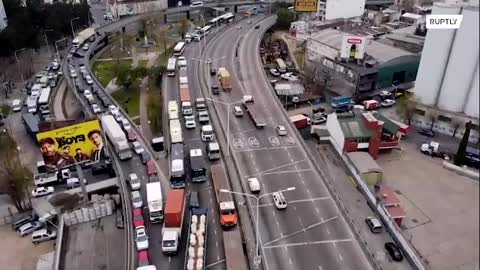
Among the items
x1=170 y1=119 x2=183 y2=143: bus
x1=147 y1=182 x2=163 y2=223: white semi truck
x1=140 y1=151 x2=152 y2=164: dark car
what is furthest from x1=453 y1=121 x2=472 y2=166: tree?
x1=140 y1=151 x2=152 y2=164: dark car

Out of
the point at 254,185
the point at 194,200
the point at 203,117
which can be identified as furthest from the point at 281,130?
the point at 194,200

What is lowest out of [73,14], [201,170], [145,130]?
[145,130]

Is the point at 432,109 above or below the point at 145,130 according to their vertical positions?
above

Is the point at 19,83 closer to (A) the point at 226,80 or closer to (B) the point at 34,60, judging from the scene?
(B) the point at 34,60

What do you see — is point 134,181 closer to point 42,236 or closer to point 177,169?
point 177,169

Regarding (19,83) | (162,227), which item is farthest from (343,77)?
(19,83)

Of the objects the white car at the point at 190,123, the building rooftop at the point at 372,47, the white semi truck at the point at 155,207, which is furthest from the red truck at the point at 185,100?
the building rooftop at the point at 372,47

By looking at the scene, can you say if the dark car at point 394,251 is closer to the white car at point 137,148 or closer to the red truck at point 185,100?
the white car at point 137,148
